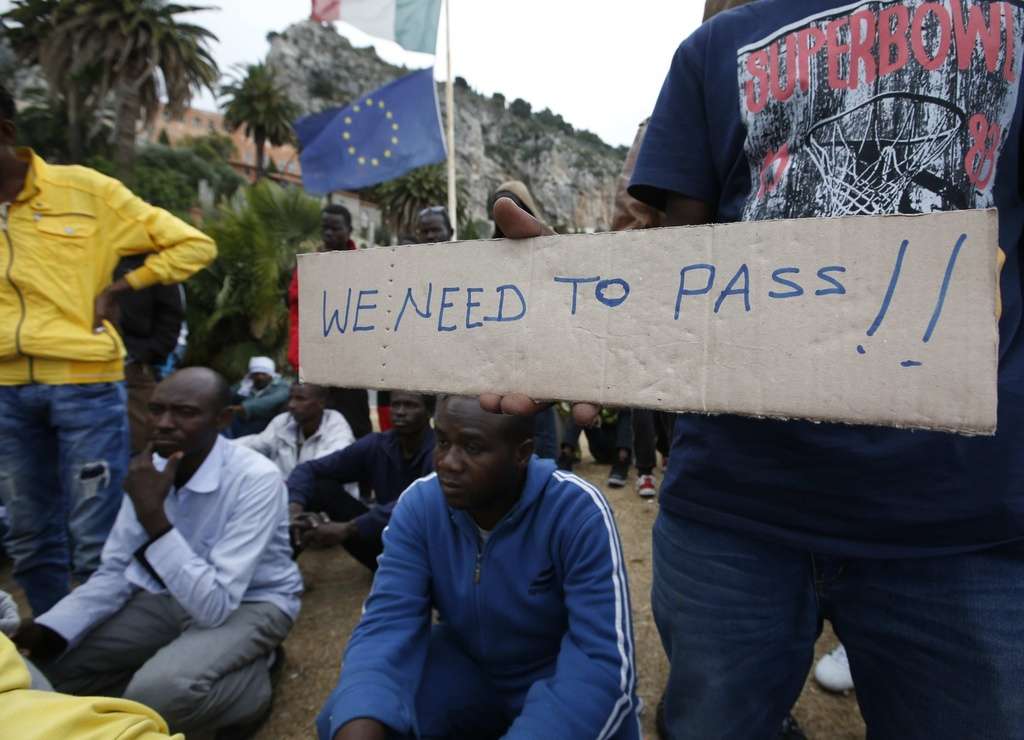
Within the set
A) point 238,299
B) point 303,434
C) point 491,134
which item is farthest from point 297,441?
point 491,134

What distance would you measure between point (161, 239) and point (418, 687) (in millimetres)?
1883

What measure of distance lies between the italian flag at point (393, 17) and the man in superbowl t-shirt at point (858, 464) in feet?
20.7

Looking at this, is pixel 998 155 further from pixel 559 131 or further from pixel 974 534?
pixel 559 131

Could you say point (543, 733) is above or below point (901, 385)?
below

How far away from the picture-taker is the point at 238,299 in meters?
8.70

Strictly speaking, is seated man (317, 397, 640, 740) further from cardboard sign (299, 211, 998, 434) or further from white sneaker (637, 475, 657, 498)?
white sneaker (637, 475, 657, 498)

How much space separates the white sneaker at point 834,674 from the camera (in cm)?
200

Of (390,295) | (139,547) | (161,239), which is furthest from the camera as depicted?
(161,239)

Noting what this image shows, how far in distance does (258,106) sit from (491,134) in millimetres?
44498

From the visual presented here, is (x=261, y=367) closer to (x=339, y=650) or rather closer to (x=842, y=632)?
(x=339, y=650)

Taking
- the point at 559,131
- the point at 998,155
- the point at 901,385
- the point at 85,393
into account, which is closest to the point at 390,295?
the point at 901,385

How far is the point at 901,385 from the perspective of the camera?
667mm

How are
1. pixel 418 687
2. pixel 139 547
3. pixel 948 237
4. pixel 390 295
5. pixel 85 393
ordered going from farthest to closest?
pixel 85 393
pixel 139 547
pixel 418 687
pixel 390 295
pixel 948 237

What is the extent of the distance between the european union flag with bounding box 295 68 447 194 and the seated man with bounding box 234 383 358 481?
11.6 ft
